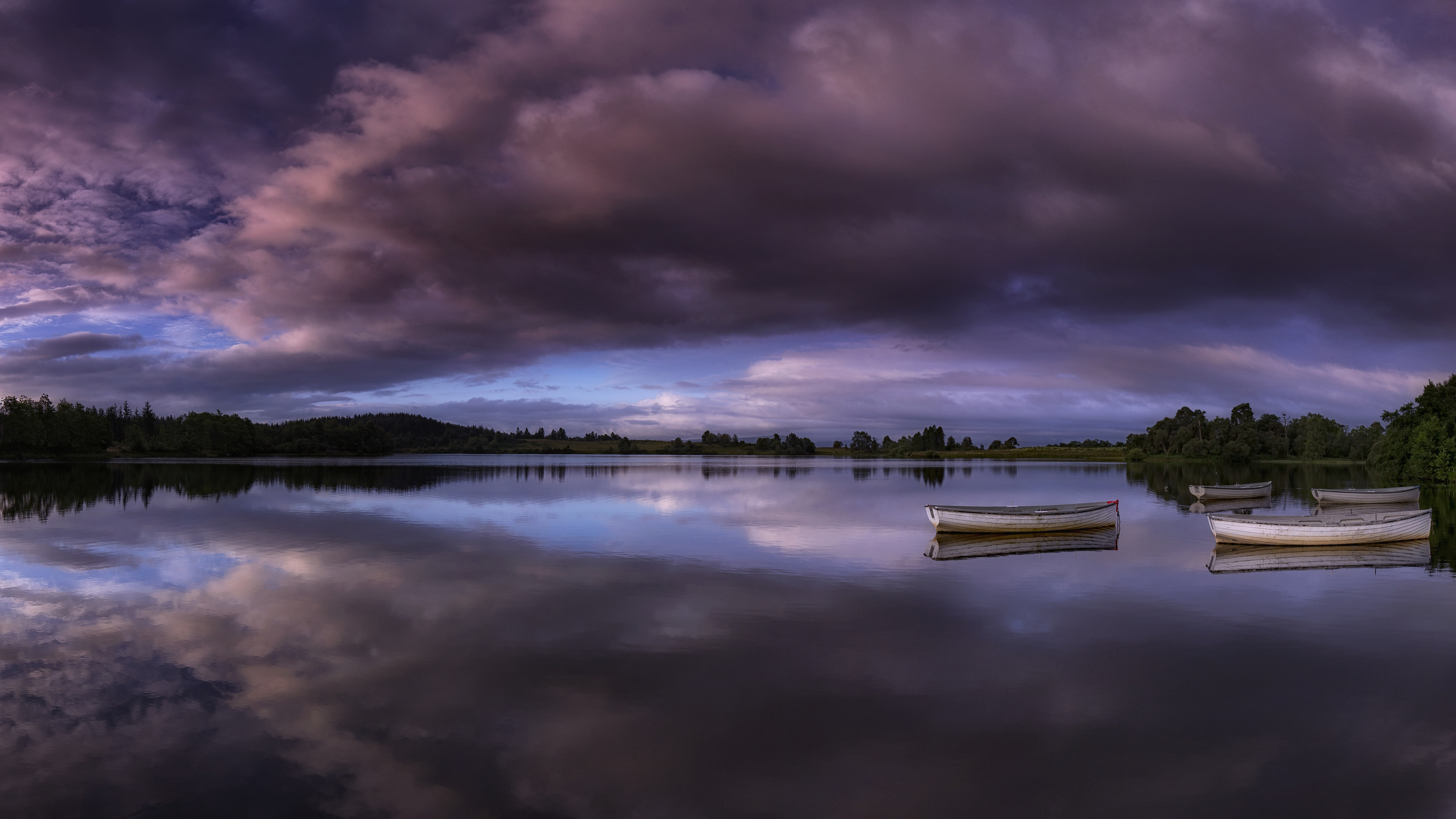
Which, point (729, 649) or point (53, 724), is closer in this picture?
point (53, 724)

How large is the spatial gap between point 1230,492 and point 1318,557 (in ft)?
120

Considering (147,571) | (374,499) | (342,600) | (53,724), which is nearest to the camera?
(53,724)

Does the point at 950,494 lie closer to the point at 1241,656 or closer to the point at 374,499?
the point at 374,499

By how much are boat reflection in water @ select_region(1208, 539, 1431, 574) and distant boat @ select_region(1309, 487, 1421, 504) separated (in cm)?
2153

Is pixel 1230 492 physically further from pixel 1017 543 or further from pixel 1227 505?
pixel 1017 543

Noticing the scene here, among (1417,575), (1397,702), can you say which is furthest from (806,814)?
(1417,575)

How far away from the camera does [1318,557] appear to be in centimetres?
3262

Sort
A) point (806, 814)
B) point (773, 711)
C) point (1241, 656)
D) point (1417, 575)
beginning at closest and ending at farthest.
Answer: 1. point (806, 814)
2. point (773, 711)
3. point (1241, 656)
4. point (1417, 575)

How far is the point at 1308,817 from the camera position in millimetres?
9773

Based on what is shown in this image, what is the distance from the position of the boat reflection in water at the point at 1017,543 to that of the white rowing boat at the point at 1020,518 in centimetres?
34

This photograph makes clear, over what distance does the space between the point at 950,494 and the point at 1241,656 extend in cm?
5702

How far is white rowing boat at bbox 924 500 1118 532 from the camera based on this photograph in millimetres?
38750

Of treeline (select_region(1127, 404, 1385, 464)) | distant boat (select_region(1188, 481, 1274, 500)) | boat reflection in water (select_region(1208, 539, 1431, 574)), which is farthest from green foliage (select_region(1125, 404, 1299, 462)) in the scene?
boat reflection in water (select_region(1208, 539, 1431, 574))

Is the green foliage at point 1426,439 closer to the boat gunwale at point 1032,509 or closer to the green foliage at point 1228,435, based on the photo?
the boat gunwale at point 1032,509
